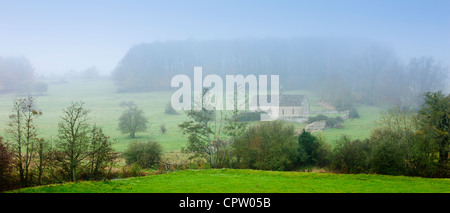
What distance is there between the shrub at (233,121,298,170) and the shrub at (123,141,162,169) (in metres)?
7.70

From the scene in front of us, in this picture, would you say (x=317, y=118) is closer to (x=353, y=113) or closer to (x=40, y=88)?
(x=353, y=113)

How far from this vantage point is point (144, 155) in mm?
26422

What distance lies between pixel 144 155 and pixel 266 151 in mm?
11452

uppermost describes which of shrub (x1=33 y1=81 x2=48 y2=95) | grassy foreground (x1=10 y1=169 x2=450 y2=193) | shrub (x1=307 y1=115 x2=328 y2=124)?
shrub (x1=33 y1=81 x2=48 y2=95)

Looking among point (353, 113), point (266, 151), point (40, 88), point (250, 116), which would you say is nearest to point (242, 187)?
point (266, 151)

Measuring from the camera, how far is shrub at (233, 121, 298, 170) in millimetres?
24797

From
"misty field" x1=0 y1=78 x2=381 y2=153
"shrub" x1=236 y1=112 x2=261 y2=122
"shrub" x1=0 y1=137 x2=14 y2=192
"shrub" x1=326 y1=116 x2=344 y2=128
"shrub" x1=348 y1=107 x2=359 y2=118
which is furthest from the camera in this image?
"shrub" x1=348 y1=107 x2=359 y2=118

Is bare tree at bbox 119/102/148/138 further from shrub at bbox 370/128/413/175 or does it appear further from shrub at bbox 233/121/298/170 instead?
shrub at bbox 370/128/413/175

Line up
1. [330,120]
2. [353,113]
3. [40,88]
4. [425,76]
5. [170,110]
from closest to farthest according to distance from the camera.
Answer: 1. [330,120]
2. [353,113]
3. [170,110]
4. [40,88]
5. [425,76]

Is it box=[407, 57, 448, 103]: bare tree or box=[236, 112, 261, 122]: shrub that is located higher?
box=[407, 57, 448, 103]: bare tree

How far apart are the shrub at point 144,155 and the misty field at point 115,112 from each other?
17.9 feet

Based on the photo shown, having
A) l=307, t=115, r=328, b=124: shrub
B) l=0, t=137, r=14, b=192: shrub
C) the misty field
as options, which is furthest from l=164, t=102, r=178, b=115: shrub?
l=0, t=137, r=14, b=192: shrub

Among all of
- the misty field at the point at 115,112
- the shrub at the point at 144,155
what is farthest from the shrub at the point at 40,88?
the shrub at the point at 144,155
